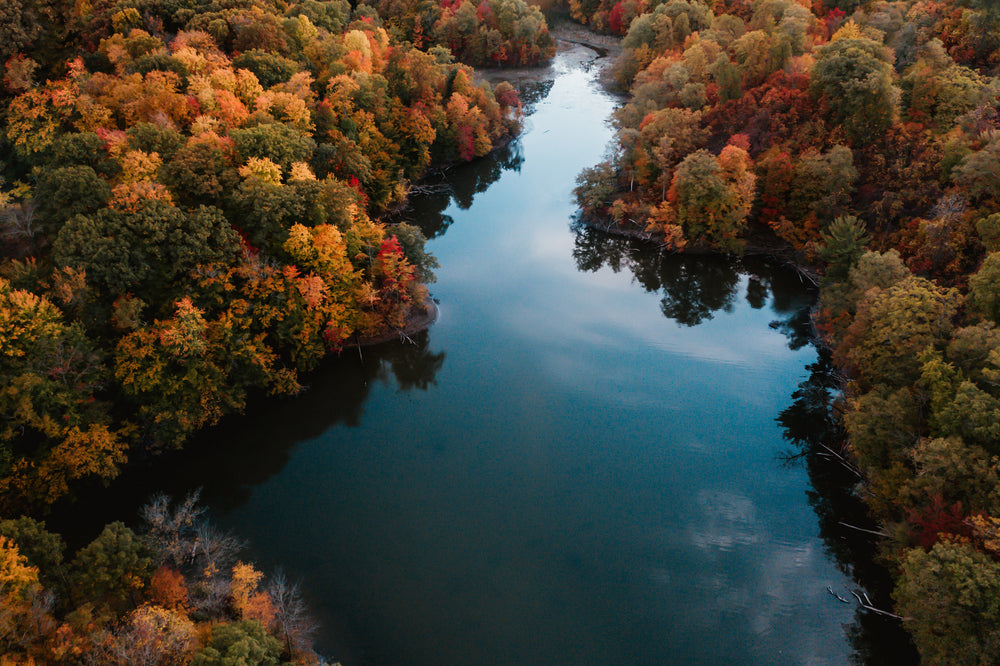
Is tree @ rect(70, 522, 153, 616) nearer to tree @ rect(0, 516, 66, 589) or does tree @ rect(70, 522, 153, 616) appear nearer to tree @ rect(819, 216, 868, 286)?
tree @ rect(0, 516, 66, 589)

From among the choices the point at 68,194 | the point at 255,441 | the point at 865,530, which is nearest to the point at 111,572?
the point at 255,441

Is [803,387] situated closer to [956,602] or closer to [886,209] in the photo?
[886,209]

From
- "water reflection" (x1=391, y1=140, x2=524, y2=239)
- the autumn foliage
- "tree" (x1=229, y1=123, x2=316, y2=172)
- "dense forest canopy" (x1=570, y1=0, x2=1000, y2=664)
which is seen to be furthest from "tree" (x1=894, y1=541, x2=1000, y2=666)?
"water reflection" (x1=391, y1=140, x2=524, y2=239)

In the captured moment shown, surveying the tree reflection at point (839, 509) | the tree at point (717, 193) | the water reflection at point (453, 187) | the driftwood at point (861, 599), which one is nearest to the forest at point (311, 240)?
the tree at point (717, 193)

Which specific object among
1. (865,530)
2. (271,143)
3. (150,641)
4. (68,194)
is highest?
(271,143)

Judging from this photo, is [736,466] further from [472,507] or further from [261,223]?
[261,223]

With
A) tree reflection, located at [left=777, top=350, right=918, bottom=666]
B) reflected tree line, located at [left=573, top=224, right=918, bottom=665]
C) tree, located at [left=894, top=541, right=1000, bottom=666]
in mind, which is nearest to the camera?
tree, located at [left=894, top=541, right=1000, bottom=666]
